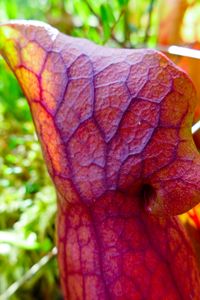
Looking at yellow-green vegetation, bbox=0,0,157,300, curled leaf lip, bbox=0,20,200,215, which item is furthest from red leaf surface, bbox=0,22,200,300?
yellow-green vegetation, bbox=0,0,157,300

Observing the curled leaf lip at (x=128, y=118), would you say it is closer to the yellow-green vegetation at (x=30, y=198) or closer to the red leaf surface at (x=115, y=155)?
the red leaf surface at (x=115, y=155)

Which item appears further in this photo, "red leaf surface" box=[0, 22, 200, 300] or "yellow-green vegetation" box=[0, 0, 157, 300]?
"yellow-green vegetation" box=[0, 0, 157, 300]

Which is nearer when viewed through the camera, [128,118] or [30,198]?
[128,118]

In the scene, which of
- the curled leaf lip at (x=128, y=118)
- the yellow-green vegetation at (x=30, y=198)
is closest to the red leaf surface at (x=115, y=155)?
the curled leaf lip at (x=128, y=118)

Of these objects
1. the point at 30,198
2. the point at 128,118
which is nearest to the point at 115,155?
the point at 128,118

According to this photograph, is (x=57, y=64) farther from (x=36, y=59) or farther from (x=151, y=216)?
(x=151, y=216)

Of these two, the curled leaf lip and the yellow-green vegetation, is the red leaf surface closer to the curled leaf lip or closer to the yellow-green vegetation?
the curled leaf lip

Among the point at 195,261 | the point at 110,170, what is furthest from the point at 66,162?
the point at 195,261

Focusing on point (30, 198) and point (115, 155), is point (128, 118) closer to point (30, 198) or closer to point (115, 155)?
point (115, 155)
